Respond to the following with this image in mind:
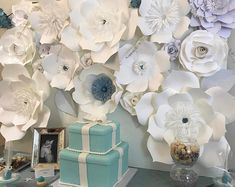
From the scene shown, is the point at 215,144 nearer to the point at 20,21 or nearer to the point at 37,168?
the point at 37,168

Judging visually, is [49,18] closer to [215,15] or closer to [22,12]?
[22,12]

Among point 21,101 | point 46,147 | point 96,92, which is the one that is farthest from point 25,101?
point 96,92

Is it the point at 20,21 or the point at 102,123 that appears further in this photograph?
the point at 20,21

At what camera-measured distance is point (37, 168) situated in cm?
136

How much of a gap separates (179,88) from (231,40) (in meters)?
0.28

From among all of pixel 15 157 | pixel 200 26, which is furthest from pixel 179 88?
Answer: pixel 15 157

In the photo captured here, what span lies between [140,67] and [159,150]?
14.0 inches

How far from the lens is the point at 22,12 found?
5.04 feet

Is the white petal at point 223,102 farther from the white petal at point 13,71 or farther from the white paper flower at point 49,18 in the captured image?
the white petal at point 13,71

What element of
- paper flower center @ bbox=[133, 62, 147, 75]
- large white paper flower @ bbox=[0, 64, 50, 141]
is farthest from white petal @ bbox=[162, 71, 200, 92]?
large white paper flower @ bbox=[0, 64, 50, 141]

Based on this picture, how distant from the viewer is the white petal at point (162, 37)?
1.27 metres

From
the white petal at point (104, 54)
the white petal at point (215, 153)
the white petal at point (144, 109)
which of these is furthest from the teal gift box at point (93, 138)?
the white petal at point (215, 153)

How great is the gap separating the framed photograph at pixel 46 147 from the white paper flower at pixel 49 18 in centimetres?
43

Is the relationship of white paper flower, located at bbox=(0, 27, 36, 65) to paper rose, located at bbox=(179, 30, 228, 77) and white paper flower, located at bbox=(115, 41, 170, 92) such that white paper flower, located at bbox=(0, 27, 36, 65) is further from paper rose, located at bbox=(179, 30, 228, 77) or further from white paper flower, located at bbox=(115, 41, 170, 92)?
paper rose, located at bbox=(179, 30, 228, 77)
